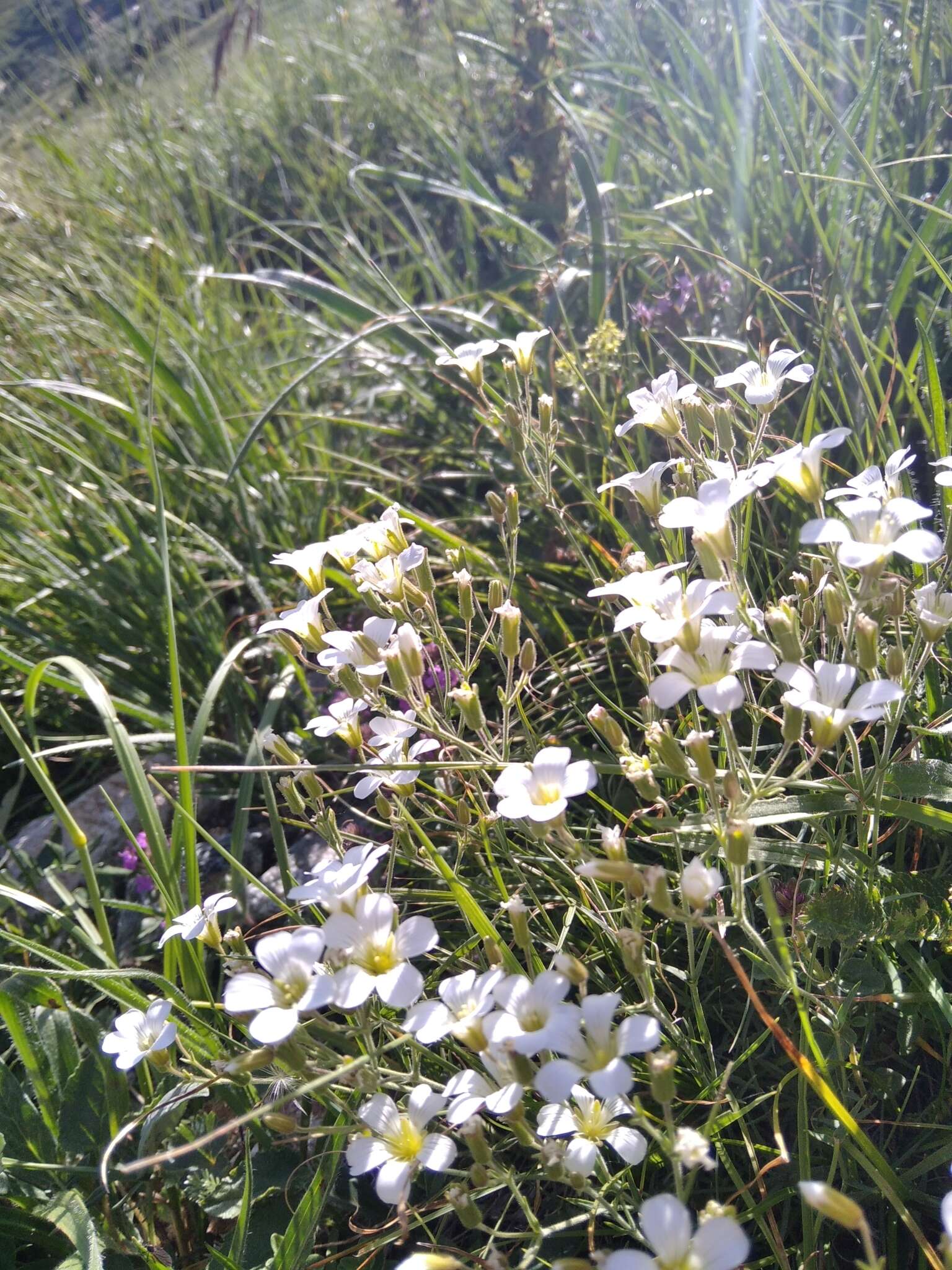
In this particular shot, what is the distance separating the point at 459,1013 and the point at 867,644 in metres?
0.64

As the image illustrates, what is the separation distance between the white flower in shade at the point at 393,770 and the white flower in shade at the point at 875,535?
588 millimetres

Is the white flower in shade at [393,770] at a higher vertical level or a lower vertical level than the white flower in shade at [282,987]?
lower

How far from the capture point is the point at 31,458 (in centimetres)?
288

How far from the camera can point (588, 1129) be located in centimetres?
103

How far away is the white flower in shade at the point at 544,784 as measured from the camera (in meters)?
0.99

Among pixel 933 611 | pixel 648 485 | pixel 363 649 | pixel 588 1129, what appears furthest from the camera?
pixel 648 485

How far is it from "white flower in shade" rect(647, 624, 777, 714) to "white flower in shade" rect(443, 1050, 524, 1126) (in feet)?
1.38

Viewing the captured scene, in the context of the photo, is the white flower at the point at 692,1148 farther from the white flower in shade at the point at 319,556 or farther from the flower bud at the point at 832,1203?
the white flower in shade at the point at 319,556

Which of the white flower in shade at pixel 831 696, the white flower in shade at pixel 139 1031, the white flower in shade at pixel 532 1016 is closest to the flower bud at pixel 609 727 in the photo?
Answer: the white flower in shade at pixel 831 696

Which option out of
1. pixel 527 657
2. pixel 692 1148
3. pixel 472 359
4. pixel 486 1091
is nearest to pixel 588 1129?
pixel 486 1091

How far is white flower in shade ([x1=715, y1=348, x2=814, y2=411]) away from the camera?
1308mm

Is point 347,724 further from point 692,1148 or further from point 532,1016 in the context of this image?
point 692,1148

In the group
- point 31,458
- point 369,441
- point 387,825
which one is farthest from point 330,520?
point 387,825

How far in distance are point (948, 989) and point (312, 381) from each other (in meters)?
2.79
